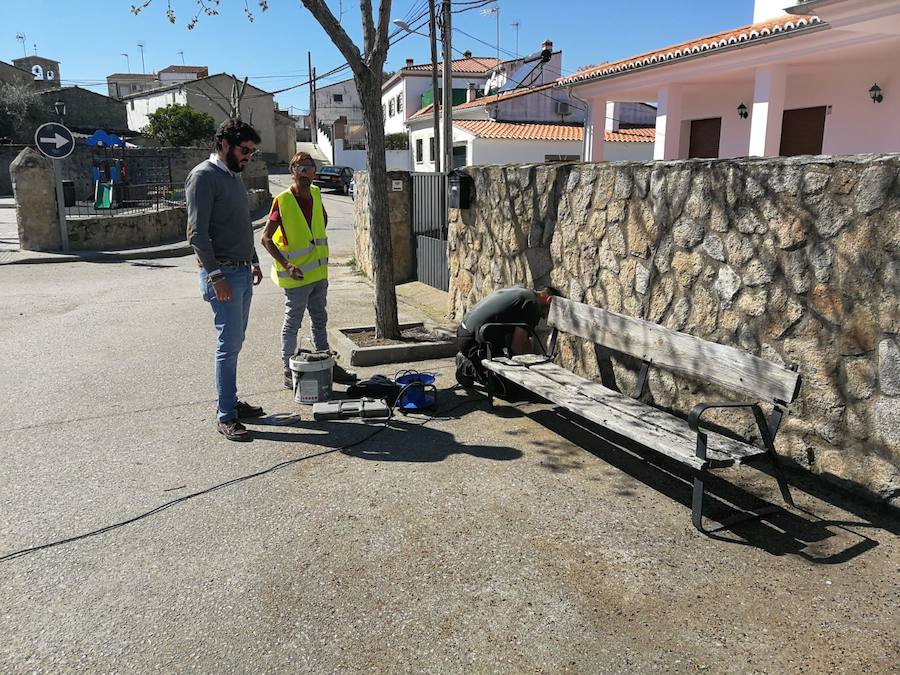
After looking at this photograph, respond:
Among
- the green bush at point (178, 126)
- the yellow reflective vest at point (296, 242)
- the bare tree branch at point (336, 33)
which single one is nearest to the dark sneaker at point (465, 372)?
the yellow reflective vest at point (296, 242)

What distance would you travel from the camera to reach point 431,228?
10.6 meters

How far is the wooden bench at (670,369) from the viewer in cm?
355

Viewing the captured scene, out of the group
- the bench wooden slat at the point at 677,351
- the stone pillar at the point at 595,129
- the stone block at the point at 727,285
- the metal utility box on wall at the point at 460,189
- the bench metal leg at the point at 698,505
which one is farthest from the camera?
the stone pillar at the point at 595,129

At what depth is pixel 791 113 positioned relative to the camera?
13.9 metres

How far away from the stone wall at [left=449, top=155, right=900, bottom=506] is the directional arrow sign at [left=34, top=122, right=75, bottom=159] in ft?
37.2

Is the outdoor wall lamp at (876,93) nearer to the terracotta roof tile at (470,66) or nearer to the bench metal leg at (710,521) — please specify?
the bench metal leg at (710,521)

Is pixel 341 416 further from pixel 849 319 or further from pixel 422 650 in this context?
pixel 849 319

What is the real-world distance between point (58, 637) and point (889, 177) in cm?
415

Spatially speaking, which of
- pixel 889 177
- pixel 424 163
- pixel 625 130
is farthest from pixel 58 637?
pixel 424 163

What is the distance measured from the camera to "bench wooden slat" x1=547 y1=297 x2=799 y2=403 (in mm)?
3744

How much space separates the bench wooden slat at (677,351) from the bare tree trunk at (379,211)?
6.03 ft

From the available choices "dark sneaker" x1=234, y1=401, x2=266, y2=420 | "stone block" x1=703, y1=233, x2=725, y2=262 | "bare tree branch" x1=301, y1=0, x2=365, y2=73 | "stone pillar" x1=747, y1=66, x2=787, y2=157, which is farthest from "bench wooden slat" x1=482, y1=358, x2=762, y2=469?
"stone pillar" x1=747, y1=66, x2=787, y2=157

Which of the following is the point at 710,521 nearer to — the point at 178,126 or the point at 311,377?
the point at 311,377

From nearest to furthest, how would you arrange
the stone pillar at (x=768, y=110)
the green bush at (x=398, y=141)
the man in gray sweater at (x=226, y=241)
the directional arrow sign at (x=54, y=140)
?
the man in gray sweater at (x=226, y=241), the stone pillar at (x=768, y=110), the directional arrow sign at (x=54, y=140), the green bush at (x=398, y=141)
